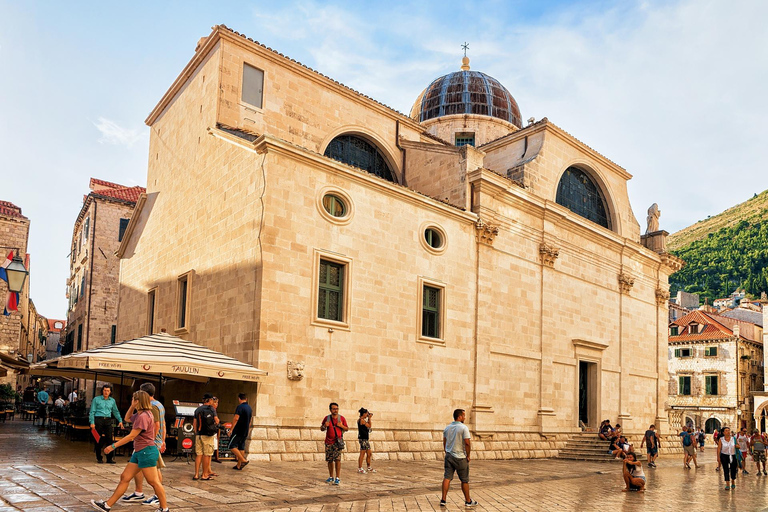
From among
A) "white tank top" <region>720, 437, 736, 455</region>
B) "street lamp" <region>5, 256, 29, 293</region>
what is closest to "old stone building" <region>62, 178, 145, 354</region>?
"street lamp" <region>5, 256, 29, 293</region>

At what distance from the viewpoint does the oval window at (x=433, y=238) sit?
841 inches

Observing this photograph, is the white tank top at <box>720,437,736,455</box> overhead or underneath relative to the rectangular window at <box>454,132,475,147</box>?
underneath

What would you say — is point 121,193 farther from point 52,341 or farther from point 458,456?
point 52,341

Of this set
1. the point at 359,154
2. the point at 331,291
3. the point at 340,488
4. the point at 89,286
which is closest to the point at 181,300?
the point at 331,291

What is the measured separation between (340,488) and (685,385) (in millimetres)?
54318

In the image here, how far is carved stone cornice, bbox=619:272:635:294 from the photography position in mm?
29734

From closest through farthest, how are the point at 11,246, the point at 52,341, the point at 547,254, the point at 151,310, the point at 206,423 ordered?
the point at 206,423 < the point at 151,310 < the point at 547,254 < the point at 11,246 < the point at 52,341

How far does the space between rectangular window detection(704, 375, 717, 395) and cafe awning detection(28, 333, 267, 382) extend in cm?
5169

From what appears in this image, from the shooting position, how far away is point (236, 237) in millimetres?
17984

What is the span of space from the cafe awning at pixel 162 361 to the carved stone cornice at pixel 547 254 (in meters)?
13.2

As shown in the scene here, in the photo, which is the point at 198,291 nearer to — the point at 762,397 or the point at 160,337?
the point at 160,337

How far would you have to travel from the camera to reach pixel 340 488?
1246cm

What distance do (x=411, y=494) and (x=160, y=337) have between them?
782 cm

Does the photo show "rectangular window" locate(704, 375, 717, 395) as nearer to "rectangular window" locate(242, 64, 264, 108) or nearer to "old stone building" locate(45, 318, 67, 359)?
"rectangular window" locate(242, 64, 264, 108)
